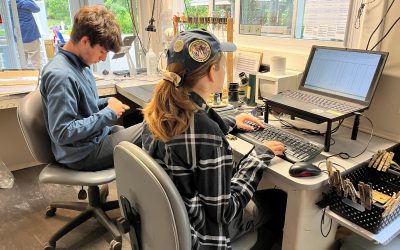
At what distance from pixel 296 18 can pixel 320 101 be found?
0.69 metres

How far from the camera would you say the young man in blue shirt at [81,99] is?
4.74 feet

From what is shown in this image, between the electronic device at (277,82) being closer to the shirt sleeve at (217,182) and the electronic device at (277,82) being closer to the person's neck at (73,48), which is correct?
the shirt sleeve at (217,182)

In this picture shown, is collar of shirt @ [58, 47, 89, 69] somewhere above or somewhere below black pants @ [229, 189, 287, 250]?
above

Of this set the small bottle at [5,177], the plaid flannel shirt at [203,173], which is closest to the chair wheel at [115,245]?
the plaid flannel shirt at [203,173]

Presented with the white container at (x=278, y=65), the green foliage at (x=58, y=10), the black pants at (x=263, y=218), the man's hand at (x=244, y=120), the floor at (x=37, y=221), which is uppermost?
the green foliage at (x=58, y=10)

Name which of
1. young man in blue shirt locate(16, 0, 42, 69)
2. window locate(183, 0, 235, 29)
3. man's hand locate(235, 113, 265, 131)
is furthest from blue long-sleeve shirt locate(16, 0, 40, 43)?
man's hand locate(235, 113, 265, 131)

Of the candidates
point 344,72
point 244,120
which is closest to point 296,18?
point 344,72

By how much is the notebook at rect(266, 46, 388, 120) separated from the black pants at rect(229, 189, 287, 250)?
0.41 m

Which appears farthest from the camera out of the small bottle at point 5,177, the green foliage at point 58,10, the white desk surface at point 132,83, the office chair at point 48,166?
the green foliage at point 58,10

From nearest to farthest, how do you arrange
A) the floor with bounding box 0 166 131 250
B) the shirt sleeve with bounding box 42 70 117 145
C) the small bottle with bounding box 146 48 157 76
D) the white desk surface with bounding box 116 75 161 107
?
the shirt sleeve with bounding box 42 70 117 145 → the floor with bounding box 0 166 131 250 → the white desk surface with bounding box 116 75 161 107 → the small bottle with bounding box 146 48 157 76

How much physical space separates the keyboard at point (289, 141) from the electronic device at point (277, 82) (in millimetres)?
342

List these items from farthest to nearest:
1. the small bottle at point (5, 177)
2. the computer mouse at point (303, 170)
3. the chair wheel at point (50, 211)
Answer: the small bottle at point (5, 177), the chair wheel at point (50, 211), the computer mouse at point (303, 170)

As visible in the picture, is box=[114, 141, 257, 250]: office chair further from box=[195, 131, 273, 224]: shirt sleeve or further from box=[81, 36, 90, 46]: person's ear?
box=[81, 36, 90, 46]: person's ear

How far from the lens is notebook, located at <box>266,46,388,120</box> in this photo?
52.4 inches
